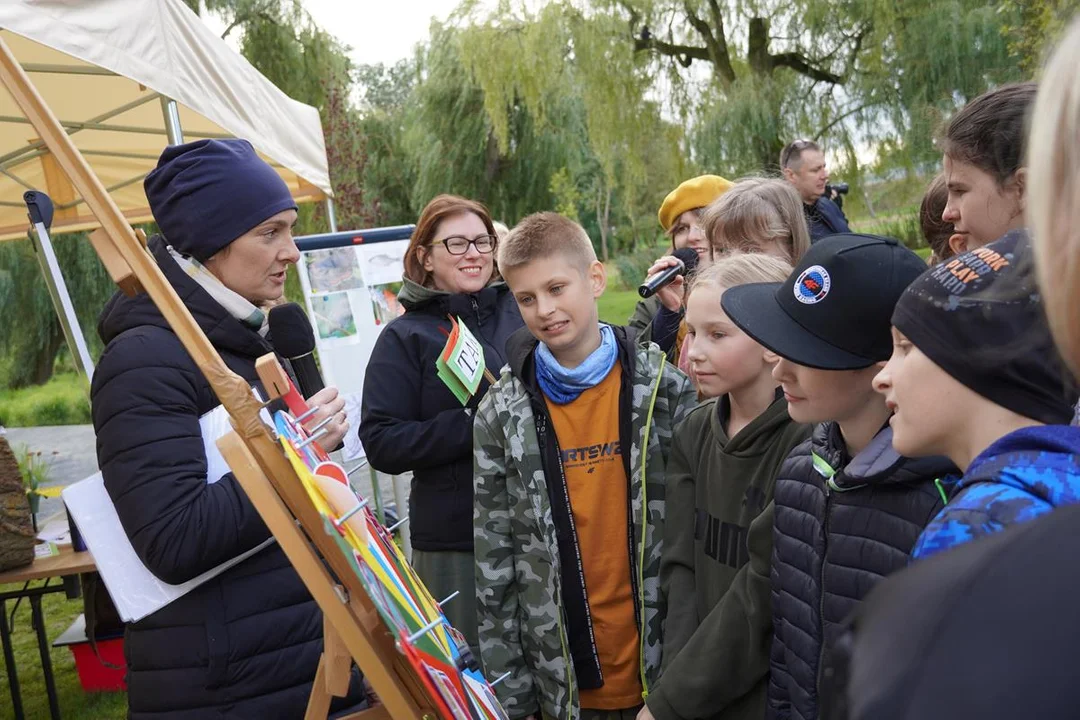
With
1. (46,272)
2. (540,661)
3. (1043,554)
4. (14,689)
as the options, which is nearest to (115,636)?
(14,689)

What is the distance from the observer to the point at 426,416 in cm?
296

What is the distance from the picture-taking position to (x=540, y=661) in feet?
7.83

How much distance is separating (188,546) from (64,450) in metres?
9.00

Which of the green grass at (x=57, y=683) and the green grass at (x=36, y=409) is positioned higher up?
the green grass at (x=36, y=409)

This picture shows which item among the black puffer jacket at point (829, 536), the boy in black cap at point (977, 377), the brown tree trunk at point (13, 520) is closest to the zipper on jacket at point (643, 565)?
the black puffer jacket at point (829, 536)

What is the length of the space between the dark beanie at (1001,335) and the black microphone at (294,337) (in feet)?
4.00

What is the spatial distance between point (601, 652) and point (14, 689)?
322cm

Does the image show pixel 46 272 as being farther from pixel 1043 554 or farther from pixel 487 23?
pixel 487 23

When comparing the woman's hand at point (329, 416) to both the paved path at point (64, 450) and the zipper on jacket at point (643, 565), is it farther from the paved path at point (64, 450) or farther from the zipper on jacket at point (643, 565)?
the paved path at point (64, 450)

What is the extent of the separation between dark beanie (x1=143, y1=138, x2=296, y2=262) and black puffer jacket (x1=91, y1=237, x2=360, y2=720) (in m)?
0.11

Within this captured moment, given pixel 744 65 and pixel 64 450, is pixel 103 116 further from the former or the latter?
pixel 744 65

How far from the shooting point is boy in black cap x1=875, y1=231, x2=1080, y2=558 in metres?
1.07

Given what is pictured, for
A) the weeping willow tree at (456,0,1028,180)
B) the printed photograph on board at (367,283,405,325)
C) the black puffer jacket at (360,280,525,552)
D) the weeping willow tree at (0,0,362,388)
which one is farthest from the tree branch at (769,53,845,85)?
the black puffer jacket at (360,280,525,552)

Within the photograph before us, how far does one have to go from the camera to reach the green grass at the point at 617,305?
19672 mm
